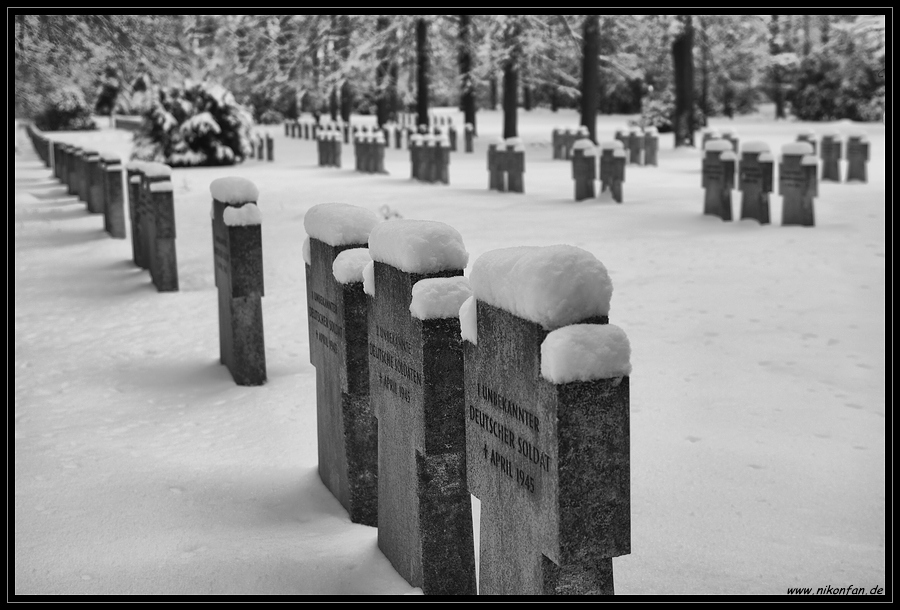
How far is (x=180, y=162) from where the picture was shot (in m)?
28.0

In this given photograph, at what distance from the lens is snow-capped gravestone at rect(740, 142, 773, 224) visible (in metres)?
14.1

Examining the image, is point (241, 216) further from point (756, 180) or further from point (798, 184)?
point (798, 184)

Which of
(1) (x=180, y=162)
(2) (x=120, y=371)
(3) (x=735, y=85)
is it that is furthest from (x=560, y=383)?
(3) (x=735, y=85)

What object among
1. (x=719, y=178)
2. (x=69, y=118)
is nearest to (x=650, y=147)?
(x=719, y=178)

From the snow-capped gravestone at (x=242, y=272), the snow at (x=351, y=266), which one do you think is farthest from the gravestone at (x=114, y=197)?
the snow at (x=351, y=266)

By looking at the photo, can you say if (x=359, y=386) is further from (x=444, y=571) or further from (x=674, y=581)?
(x=674, y=581)

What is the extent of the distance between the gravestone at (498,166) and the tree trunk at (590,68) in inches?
396

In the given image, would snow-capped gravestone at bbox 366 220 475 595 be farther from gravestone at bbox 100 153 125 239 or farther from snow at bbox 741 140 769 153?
snow at bbox 741 140 769 153

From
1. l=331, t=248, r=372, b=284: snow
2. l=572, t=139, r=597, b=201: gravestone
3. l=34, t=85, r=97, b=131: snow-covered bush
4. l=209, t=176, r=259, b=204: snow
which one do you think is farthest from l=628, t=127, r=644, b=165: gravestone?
l=34, t=85, r=97, b=131: snow-covered bush

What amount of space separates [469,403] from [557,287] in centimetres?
81

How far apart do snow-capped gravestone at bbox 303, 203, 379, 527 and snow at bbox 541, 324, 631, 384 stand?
196cm

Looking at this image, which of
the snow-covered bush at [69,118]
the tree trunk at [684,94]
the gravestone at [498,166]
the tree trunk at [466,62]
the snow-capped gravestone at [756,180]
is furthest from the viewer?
the snow-covered bush at [69,118]

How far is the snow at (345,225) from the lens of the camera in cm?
479

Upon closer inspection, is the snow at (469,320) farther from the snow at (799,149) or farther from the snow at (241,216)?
the snow at (799,149)
